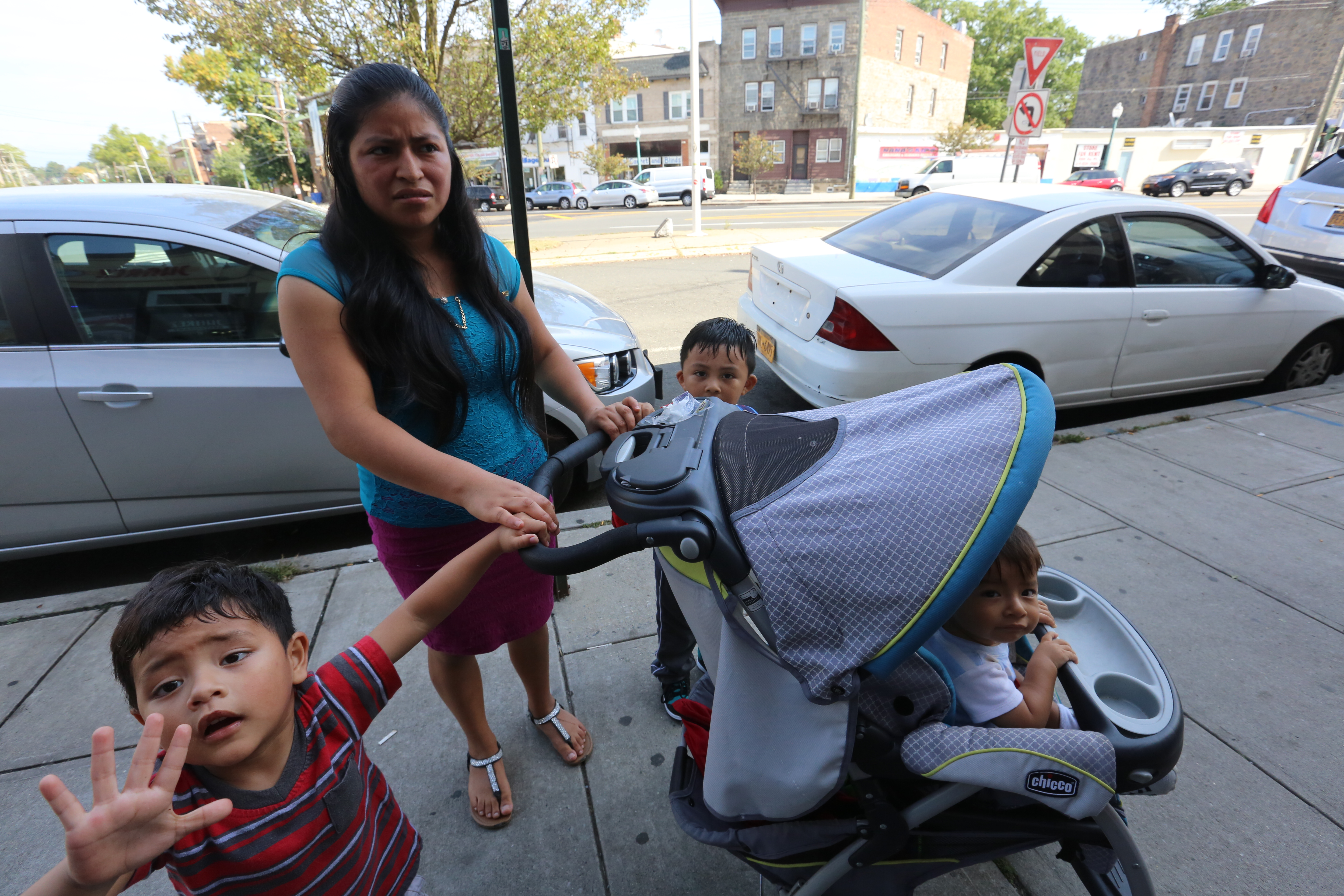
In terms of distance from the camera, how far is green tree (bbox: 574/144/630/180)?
3922cm

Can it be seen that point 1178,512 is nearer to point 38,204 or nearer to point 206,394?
point 206,394

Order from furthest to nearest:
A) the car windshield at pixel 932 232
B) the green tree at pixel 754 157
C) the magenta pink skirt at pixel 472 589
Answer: the green tree at pixel 754 157
the car windshield at pixel 932 232
the magenta pink skirt at pixel 472 589

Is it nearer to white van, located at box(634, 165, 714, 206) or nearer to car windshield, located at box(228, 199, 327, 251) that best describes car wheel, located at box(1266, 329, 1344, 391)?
car windshield, located at box(228, 199, 327, 251)

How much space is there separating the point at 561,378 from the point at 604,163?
41442mm

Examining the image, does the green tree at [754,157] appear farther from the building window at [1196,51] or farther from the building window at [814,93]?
the building window at [1196,51]

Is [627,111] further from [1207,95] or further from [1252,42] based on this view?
[1252,42]

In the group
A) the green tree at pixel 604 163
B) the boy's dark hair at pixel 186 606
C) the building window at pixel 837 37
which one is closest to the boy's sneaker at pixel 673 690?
the boy's dark hair at pixel 186 606

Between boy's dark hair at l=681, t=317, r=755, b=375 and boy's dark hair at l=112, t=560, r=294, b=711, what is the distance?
1.49 meters

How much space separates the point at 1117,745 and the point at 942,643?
346 mm

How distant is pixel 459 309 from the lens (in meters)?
1.58

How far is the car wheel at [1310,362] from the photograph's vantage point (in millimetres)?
5070

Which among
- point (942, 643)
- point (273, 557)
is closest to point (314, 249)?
point (942, 643)

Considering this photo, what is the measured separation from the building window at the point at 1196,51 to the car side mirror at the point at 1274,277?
171 ft

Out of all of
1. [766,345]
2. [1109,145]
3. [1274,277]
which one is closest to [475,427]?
A: [766,345]
